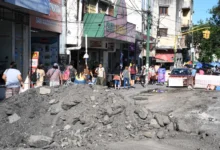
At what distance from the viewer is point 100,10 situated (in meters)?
25.0

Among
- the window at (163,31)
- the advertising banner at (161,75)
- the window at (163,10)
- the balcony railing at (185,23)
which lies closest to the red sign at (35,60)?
the advertising banner at (161,75)

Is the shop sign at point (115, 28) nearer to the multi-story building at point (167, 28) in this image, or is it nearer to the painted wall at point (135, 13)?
the painted wall at point (135, 13)

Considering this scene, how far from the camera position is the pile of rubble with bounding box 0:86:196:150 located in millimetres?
8148

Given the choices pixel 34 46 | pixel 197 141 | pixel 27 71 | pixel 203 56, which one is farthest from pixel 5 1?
pixel 203 56

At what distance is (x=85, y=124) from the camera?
28.6 feet

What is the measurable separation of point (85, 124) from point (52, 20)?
10.9 meters

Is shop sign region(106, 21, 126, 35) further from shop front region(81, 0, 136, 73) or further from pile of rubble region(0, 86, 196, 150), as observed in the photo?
pile of rubble region(0, 86, 196, 150)

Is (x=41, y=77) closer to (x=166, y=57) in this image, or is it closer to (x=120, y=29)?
(x=120, y=29)

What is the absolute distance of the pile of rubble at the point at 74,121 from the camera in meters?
8.15

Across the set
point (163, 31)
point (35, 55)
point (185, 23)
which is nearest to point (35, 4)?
point (35, 55)

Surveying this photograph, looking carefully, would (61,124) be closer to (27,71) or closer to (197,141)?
(197,141)

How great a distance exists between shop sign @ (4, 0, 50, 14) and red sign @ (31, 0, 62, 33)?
1.23 m

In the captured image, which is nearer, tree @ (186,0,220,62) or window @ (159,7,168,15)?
tree @ (186,0,220,62)

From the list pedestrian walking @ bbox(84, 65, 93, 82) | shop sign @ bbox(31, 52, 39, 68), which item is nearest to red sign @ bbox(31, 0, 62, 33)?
shop sign @ bbox(31, 52, 39, 68)
